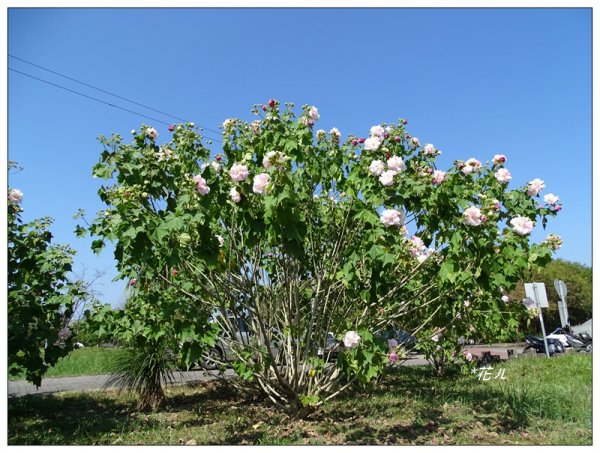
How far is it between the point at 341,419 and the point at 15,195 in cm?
370

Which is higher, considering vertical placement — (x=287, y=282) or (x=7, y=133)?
(x=7, y=133)

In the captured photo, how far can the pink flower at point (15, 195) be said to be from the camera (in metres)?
4.61

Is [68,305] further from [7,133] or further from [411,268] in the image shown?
[411,268]

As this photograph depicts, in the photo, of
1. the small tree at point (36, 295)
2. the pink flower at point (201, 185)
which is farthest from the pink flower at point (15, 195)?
the pink flower at point (201, 185)

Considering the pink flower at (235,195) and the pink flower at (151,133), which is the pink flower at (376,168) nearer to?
the pink flower at (235,195)

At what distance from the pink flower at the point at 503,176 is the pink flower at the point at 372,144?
1.07m

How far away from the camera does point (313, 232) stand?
15.9 feet

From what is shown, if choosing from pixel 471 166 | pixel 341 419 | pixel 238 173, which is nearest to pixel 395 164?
pixel 471 166

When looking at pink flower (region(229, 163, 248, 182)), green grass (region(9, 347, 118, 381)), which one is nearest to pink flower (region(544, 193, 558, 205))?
pink flower (region(229, 163, 248, 182))

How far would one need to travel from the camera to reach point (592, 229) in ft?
12.6

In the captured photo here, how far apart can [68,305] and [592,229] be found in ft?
15.7

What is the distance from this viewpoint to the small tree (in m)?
4.64
